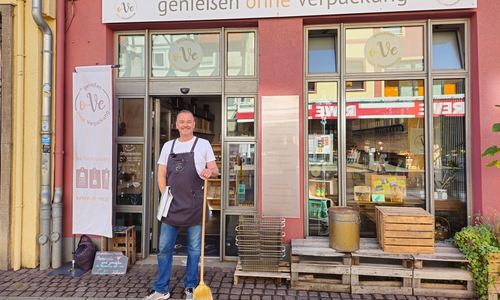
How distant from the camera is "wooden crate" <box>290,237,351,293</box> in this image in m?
3.61

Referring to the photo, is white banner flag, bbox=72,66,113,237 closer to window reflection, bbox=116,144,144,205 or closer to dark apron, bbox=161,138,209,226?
window reflection, bbox=116,144,144,205

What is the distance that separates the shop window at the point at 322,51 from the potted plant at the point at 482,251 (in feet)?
9.40

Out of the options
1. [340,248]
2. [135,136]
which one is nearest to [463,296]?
[340,248]

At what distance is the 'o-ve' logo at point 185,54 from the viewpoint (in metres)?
4.73

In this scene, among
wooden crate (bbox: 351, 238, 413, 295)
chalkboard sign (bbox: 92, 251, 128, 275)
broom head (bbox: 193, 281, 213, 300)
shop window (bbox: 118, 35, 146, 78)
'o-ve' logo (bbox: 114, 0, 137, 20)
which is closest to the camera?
broom head (bbox: 193, 281, 213, 300)

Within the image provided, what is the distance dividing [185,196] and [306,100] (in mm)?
2353

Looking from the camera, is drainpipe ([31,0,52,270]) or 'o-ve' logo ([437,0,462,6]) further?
drainpipe ([31,0,52,270])

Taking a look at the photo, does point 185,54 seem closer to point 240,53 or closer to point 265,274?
point 240,53

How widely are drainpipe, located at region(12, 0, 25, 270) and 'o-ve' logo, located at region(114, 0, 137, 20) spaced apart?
4.50ft

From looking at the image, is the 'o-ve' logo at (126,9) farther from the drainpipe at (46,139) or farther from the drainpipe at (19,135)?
the drainpipe at (19,135)

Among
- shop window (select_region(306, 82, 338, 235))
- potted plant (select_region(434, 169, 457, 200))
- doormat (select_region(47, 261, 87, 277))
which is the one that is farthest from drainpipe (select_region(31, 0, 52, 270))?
potted plant (select_region(434, 169, 457, 200))

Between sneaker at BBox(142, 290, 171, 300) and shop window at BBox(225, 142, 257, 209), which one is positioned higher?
shop window at BBox(225, 142, 257, 209)

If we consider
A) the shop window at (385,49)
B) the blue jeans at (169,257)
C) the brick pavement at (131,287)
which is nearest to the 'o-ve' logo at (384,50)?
the shop window at (385,49)

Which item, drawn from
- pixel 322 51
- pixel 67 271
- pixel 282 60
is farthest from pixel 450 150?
pixel 67 271
